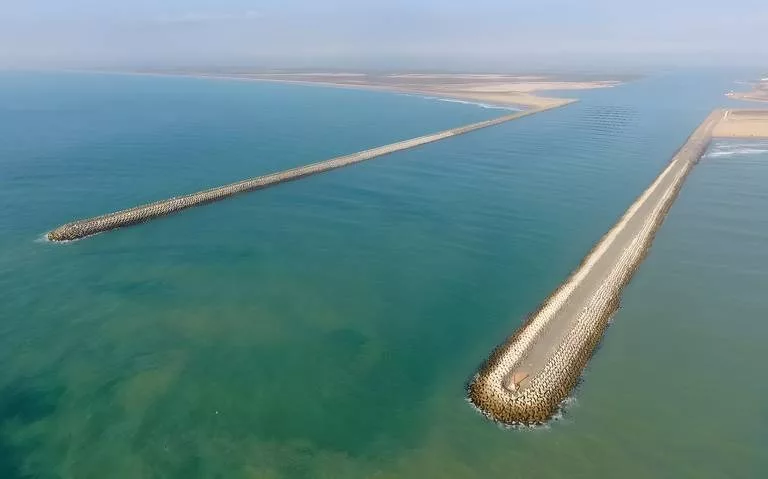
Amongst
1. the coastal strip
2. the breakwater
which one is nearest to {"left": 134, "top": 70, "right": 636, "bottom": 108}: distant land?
the coastal strip

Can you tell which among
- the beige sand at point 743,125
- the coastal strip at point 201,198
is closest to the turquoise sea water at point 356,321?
the coastal strip at point 201,198

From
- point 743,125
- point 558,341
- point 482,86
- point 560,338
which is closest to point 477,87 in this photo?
point 482,86

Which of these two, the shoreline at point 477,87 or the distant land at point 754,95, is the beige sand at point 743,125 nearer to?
the distant land at point 754,95

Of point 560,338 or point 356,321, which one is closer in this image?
point 560,338

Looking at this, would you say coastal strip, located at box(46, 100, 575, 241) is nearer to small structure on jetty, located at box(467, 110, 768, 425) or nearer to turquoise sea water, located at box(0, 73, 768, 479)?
turquoise sea water, located at box(0, 73, 768, 479)

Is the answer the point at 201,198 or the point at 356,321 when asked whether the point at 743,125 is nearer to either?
the point at 356,321

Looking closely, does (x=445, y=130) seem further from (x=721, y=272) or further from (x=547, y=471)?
(x=547, y=471)
